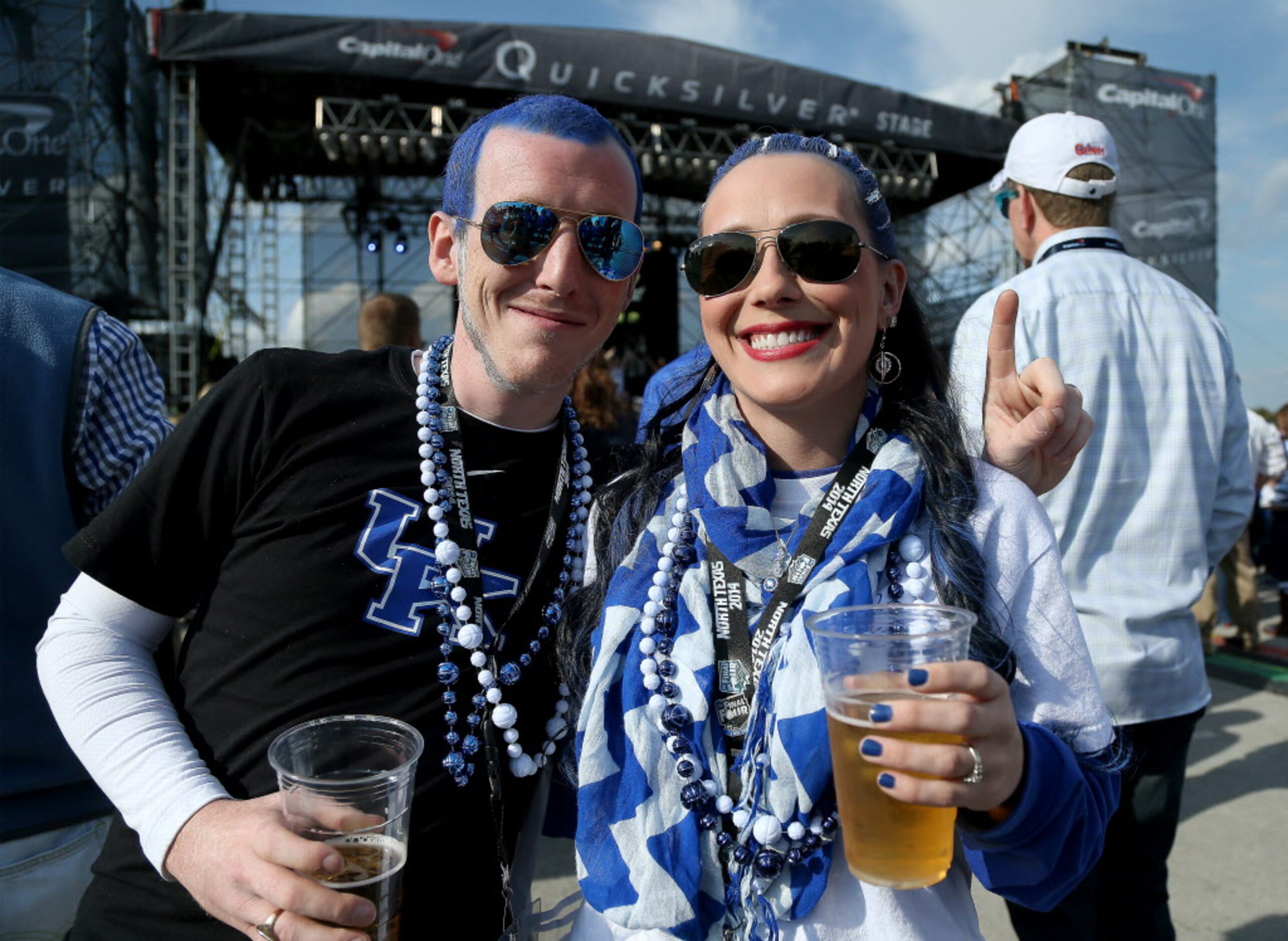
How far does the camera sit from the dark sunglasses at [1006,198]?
9.07ft

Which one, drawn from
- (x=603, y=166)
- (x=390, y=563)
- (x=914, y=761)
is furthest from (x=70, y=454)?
(x=914, y=761)

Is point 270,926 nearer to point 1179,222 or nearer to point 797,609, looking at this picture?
point 797,609

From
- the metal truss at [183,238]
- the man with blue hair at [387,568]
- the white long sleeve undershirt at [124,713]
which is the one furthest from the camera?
the metal truss at [183,238]

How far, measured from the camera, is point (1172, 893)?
3.41 metres

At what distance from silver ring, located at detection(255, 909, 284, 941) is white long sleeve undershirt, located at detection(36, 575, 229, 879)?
0.26 metres

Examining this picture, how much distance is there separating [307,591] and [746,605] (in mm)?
804

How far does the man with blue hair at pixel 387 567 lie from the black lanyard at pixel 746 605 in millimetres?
361

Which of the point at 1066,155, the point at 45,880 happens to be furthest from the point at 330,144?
the point at 45,880

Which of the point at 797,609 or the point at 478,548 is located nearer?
the point at 797,609

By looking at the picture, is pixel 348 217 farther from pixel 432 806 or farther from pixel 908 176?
pixel 432 806

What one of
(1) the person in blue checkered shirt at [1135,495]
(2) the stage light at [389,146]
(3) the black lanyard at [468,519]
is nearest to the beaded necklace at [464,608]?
(3) the black lanyard at [468,519]

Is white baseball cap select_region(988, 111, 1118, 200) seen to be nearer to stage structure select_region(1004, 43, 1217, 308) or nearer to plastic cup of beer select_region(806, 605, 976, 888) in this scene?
plastic cup of beer select_region(806, 605, 976, 888)

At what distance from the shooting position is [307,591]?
5.09 ft

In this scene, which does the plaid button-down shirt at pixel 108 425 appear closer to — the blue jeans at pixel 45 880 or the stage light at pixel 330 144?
the blue jeans at pixel 45 880
